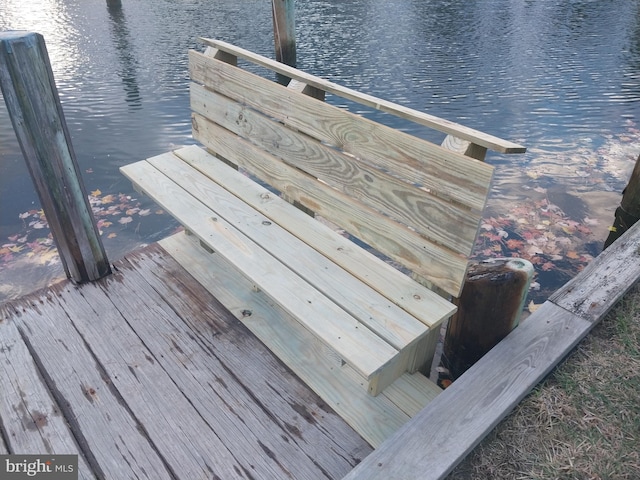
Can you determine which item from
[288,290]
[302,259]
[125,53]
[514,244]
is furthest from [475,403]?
[125,53]

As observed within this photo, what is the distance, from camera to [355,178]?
2.68 m

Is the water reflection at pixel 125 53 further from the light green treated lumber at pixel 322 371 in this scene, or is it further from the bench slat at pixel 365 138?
the light green treated lumber at pixel 322 371

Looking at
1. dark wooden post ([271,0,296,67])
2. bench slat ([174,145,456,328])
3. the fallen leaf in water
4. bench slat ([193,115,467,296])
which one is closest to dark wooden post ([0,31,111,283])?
bench slat ([174,145,456,328])

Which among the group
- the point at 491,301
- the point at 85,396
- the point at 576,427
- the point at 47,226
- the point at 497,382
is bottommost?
the point at 47,226

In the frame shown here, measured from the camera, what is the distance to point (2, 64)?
2498 millimetres

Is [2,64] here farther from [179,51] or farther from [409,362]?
[179,51]

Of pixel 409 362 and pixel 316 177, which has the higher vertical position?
pixel 316 177

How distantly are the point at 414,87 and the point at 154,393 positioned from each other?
8137 mm

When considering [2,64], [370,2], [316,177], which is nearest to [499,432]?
[316,177]

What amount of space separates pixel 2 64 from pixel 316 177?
1.75m

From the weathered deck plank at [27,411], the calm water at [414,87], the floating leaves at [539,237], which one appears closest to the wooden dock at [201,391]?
the weathered deck plank at [27,411]

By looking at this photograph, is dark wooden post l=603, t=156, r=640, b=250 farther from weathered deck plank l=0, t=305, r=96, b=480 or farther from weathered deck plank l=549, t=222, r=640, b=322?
weathered deck plank l=0, t=305, r=96, b=480

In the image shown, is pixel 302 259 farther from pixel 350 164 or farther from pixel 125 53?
pixel 125 53

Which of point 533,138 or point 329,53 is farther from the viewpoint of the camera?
point 329,53
